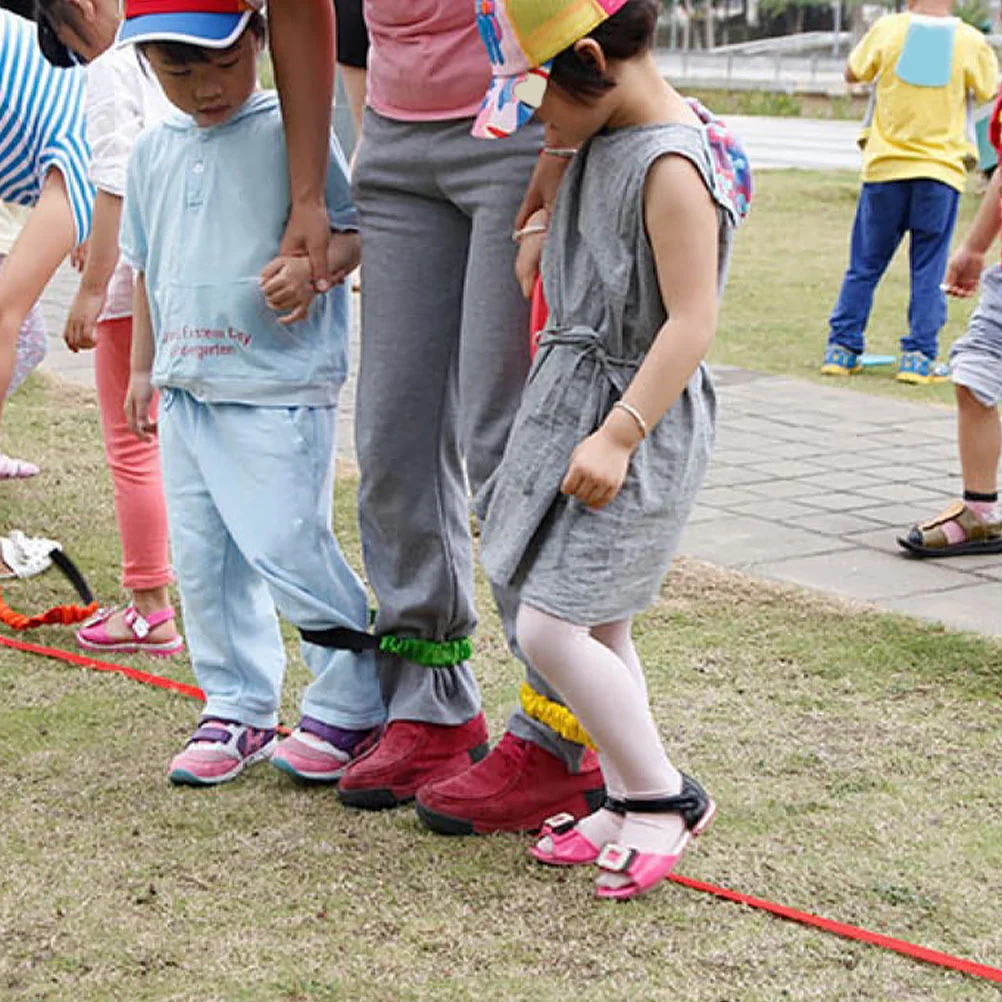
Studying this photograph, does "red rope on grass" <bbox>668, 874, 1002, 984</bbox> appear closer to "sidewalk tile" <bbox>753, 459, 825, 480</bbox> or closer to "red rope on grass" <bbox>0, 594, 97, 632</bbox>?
"red rope on grass" <bbox>0, 594, 97, 632</bbox>

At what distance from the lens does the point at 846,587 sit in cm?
489

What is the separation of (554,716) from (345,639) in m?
0.47

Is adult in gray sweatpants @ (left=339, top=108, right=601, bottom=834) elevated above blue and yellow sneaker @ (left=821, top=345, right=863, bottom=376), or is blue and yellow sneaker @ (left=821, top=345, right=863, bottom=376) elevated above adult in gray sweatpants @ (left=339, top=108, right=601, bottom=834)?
adult in gray sweatpants @ (left=339, top=108, right=601, bottom=834)

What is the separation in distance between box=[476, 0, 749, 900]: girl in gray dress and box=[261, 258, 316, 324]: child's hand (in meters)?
0.50

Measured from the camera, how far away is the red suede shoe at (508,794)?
320 cm

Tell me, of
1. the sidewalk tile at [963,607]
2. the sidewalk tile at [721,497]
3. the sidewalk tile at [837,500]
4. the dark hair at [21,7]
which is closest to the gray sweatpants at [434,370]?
the sidewalk tile at [963,607]

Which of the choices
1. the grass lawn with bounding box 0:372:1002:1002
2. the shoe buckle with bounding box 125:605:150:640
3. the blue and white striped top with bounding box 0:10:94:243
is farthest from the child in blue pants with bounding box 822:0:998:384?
the blue and white striped top with bounding box 0:10:94:243

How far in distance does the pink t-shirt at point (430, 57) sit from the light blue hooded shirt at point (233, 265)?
0.31 m

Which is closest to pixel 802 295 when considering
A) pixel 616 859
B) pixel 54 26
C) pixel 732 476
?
pixel 732 476

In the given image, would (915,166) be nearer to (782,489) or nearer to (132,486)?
(782,489)

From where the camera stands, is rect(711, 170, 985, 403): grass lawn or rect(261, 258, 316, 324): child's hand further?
rect(711, 170, 985, 403): grass lawn

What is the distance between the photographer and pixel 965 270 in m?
5.18

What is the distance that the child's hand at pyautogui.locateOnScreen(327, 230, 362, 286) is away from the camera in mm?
3353

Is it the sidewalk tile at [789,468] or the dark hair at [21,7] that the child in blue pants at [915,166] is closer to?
the sidewalk tile at [789,468]
